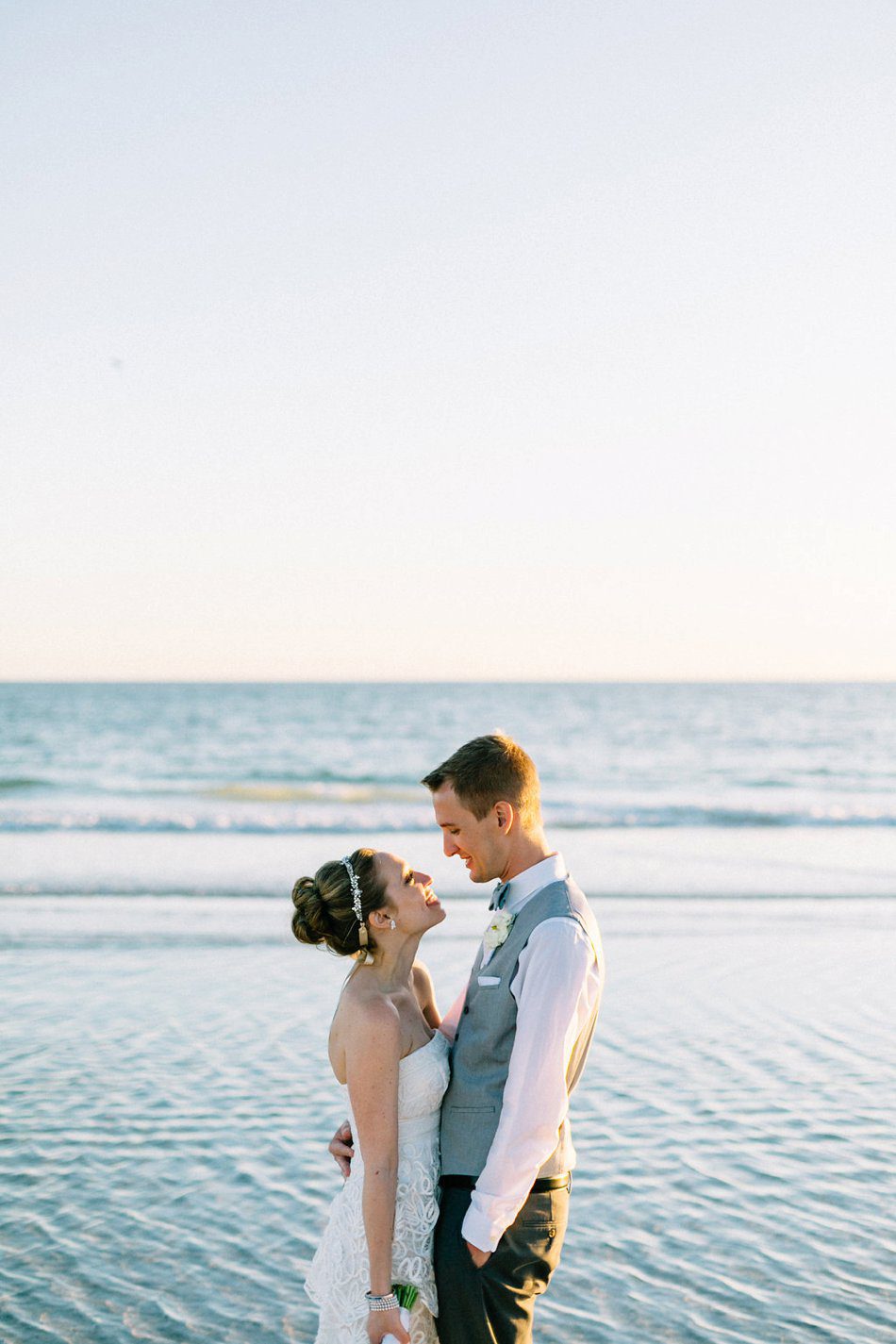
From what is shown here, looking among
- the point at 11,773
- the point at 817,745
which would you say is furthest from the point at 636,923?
the point at 817,745

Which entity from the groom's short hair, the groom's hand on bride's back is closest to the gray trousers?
the groom's hand on bride's back

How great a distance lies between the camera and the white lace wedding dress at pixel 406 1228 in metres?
3.27

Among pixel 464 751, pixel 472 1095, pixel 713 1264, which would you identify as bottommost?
pixel 713 1264

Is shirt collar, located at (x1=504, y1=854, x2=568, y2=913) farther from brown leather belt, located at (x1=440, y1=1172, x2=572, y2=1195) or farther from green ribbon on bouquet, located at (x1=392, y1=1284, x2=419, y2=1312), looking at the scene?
green ribbon on bouquet, located at (x1=392, y1=1284, x2=419, y2=1312)

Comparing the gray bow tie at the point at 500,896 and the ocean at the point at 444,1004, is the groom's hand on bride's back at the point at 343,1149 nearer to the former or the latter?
the gray bow tie at the point at 500,896

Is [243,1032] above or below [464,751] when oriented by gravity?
below

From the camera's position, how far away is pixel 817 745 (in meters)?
45.3

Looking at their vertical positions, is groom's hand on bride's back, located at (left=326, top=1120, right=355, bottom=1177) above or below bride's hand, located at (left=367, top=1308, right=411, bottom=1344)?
above

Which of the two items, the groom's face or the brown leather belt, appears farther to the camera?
the groom's face

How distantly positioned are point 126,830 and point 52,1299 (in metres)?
16.6

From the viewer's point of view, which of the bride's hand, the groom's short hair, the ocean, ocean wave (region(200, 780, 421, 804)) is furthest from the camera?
ocean wave (region(200, 780, 421, 804))

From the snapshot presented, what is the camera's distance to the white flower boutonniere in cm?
319

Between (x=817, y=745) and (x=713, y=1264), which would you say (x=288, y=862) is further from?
(x=817, y=745)

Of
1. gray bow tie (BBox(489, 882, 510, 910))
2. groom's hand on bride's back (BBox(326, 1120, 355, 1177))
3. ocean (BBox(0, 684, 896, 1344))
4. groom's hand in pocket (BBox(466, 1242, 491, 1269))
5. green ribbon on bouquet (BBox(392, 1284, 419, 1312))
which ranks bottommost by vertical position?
ocean (BBox(0, 684, 896, 1344))
